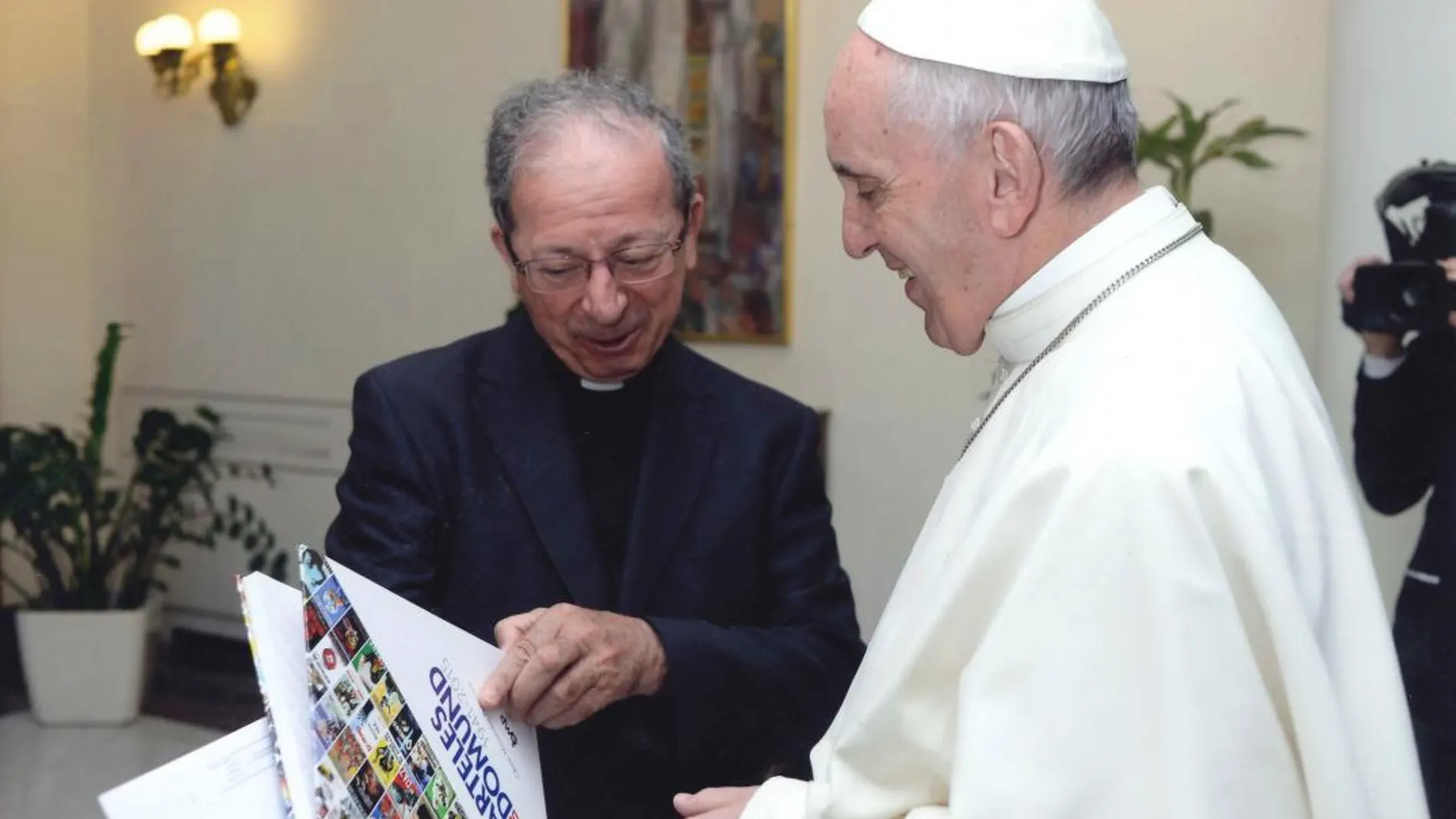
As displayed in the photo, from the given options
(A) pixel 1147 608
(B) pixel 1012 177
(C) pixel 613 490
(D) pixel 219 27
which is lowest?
(C) pixel 613 490

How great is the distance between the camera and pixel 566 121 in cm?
197

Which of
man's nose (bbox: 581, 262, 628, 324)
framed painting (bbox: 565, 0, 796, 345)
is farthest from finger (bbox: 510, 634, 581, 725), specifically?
framed painting (bbox: 565, 0, 796, 345)

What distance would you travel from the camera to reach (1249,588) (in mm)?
1298

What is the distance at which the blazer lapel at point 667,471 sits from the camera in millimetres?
2021

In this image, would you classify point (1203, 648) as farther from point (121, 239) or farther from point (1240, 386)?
point (121, 239)

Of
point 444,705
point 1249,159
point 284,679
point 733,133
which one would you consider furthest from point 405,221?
point 284,679

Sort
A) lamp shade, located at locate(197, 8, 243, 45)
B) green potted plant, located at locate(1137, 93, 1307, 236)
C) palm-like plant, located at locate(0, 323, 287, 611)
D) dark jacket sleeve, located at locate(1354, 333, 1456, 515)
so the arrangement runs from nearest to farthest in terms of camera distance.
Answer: dark jacket sleeve, located at locate(1354, 333, 1456, 515), green potted plant, located at locate(1137, 93, 1307, 236), palm-like plant, located at locate(0, 323, 287, 611), lamp shade, located at locate(197, 8, 243, 45)

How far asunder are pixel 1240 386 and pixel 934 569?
0.34 metres

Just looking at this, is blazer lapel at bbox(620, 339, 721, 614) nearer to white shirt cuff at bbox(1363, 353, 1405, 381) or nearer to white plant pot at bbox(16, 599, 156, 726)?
white shirt cuff at bbox(1363, 353, 1405, 381)

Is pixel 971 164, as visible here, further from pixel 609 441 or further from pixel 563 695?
pixel 609 441

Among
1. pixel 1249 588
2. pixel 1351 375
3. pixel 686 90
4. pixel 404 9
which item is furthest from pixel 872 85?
pixel 404 9

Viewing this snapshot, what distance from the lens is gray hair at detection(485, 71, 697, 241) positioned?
198 centimetres

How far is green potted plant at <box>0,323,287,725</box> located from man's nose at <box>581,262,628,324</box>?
4.56 meters

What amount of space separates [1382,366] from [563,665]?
1.99m
